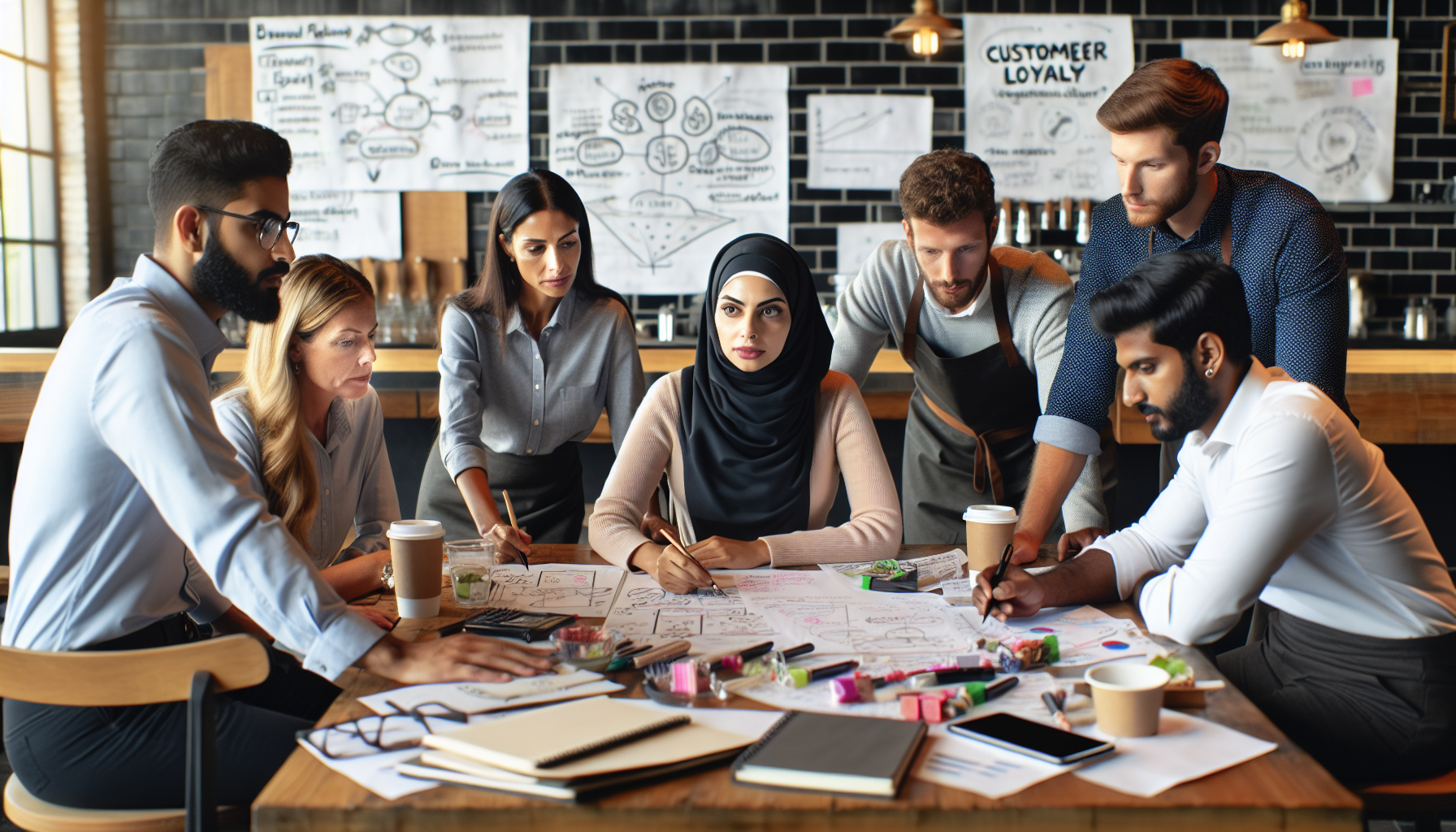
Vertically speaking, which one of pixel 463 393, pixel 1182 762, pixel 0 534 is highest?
pixel 463 393

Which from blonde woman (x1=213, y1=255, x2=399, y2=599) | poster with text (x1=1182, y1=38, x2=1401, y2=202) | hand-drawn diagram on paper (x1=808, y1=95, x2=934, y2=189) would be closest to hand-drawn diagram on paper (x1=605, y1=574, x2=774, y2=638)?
blonde woman (x1=213, y1=255, x2=399, y2=599)

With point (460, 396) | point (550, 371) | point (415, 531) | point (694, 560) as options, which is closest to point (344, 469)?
point (460, 396)

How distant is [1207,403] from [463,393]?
5.28 ft

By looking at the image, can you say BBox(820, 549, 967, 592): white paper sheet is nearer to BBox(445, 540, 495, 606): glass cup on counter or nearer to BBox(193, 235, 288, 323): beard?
BBox(445, 540, 495, 606): glass cup on counter

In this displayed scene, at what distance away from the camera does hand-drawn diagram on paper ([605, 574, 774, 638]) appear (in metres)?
1.53

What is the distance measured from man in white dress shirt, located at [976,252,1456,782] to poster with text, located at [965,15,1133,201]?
3.99 metres

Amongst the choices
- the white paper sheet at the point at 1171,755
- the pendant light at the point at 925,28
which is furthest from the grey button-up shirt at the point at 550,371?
the pendant light at the point at 925,28

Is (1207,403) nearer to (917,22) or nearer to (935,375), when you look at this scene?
(935,375)

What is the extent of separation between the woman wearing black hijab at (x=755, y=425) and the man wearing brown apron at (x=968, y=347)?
344mm

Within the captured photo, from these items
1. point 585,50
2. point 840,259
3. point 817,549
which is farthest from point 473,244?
point 817,549

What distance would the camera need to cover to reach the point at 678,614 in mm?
1616

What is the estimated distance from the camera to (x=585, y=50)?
17.7 feet

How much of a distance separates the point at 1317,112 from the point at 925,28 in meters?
2.22

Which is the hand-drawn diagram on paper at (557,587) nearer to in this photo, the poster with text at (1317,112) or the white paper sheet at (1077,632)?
the white paper sheet at (1077,632)
